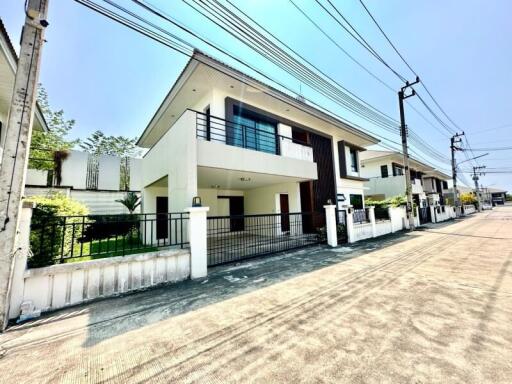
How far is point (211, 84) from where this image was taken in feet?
26.6

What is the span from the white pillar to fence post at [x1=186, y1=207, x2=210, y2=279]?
2.73 m

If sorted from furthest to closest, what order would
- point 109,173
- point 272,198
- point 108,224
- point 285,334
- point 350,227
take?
point 109,173, point 272,198, point 108,224, point 350,227, point 285,334

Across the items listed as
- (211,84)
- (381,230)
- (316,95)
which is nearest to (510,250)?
(381,230)

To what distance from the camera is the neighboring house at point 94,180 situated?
12125mm

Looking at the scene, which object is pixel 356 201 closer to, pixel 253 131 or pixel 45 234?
pixel 253 131

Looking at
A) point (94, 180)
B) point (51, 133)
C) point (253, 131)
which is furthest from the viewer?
point (51, 133)

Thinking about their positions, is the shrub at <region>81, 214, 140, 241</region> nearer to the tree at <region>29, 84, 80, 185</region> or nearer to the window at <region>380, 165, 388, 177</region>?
the tree at <region>29, 84, 80, 185</region>

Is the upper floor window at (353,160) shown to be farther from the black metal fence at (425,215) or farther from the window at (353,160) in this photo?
the black metal fence at (425,215)

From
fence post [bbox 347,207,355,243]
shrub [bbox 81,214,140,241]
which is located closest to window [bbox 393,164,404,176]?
fence post [bbox 347,207,355,243]

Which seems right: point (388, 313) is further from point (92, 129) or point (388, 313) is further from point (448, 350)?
point (92, 129)

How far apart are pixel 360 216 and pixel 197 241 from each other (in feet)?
29.5

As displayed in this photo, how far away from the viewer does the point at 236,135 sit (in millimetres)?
8789

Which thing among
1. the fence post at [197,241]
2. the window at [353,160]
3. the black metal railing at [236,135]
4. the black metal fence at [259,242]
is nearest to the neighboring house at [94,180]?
the black metal fence at [259,242]

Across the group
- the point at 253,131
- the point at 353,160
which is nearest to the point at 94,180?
the point at 253,131
